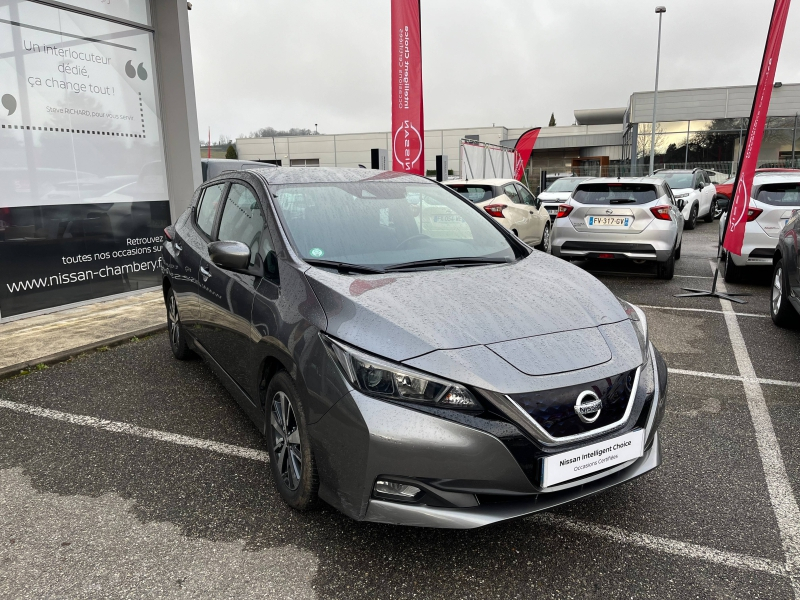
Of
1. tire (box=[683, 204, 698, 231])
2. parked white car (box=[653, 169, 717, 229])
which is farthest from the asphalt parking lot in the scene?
tire (box=[683, 204, 698, 231])

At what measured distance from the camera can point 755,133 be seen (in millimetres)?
7090

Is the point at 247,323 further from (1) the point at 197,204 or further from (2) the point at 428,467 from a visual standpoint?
(1) the point at 197,204

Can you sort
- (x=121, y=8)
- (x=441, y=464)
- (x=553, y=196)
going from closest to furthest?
(x=441, y=464), (x=121, y=8), (x=553, y=196)

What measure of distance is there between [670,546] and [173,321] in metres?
4.04

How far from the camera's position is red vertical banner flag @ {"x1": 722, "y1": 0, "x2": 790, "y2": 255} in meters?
6.76

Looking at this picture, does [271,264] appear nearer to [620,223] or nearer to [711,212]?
[620,223]

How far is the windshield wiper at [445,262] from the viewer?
304 centimetres

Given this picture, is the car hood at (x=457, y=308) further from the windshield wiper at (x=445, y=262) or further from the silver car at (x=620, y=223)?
the silver car at (x=620, y=223)

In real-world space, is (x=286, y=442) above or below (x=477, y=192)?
below

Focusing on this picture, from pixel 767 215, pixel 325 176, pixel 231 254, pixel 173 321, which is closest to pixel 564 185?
pixel 767 215

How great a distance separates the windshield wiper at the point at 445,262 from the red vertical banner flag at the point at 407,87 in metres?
5.38

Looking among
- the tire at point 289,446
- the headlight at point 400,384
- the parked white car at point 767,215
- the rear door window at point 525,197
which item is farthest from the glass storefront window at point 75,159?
the parked white car at point 767,215

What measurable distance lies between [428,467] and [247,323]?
4.49 feet

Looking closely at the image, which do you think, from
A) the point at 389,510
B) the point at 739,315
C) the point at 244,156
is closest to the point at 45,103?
the point at 389,510
